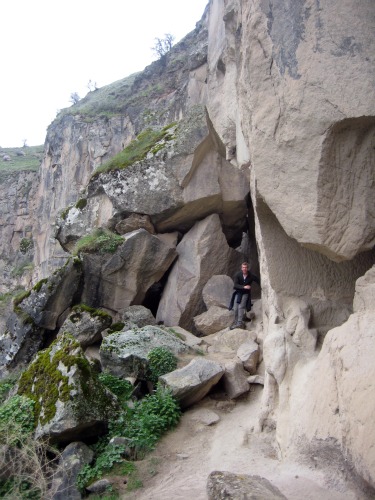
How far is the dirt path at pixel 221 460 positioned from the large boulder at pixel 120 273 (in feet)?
14.6

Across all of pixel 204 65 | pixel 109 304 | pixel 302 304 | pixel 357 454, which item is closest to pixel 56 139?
pixel 204 65

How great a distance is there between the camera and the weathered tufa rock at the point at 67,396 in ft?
17.9

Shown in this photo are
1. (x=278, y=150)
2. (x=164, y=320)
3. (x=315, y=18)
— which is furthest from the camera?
(x=164, y=320)

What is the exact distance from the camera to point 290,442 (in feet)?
14.0

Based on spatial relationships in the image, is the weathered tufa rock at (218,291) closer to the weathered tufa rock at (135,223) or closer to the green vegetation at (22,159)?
the weathered tufa rock at (135,223)

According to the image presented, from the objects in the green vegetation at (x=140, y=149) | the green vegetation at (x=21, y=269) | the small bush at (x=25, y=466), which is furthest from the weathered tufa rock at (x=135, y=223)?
the green vegetation at (x=21, y=269)

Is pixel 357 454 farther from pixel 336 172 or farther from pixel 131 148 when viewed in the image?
pixel 131 148

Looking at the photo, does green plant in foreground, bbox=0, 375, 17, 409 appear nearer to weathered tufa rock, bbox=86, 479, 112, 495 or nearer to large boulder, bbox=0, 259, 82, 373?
large boulder, bbox=0, 259, 82, 373

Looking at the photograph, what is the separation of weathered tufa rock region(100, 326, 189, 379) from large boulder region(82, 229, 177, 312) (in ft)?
9.42

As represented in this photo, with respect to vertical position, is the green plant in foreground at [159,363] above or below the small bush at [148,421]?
above

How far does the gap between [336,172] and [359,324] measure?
140 centimetres

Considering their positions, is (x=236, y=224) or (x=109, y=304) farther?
(x=236, y=224)

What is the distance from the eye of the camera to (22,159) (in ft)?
152

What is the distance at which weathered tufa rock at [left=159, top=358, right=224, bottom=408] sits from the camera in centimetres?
632
